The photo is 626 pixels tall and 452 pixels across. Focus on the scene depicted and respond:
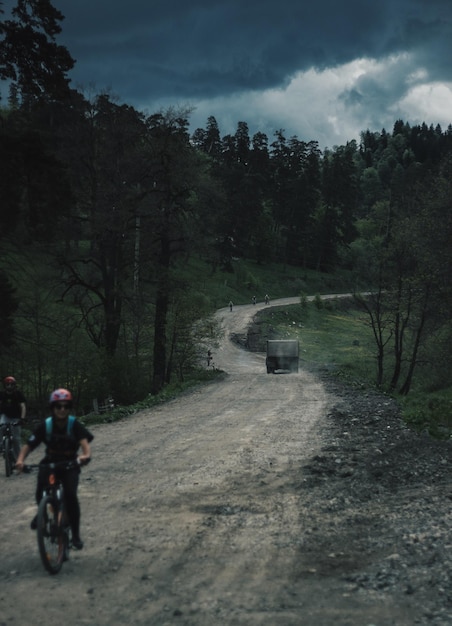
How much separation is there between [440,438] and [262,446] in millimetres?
4629

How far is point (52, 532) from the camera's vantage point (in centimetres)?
682

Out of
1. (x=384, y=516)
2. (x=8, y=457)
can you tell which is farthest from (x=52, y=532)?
(x=8, y=457)

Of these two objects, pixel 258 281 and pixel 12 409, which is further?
pixel 258 281

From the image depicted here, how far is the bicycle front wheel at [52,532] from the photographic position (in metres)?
6.65

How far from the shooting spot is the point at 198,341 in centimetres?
3644

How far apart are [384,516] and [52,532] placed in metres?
4.99

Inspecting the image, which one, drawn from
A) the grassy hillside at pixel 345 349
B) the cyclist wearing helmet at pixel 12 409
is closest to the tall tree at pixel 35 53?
the cyclist wearing helmet at pixel 12 409

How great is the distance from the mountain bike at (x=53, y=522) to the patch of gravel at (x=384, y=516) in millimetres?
2922

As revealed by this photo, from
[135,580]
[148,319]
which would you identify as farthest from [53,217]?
[148,319]

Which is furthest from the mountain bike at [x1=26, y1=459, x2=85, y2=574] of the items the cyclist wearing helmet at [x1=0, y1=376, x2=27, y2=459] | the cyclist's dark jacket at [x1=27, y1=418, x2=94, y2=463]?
the cyclist wearing helmet at [x1=0, y1=376, x2=27, y2=459]

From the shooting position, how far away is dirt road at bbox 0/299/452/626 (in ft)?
18.7

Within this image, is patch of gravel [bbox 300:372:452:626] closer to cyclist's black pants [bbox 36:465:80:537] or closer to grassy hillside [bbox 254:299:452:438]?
grassy hillside [bbox 254:299:452:438]

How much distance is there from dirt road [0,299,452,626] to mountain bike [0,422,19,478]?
1.43 ft

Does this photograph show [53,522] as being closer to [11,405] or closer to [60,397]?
[60,397]
